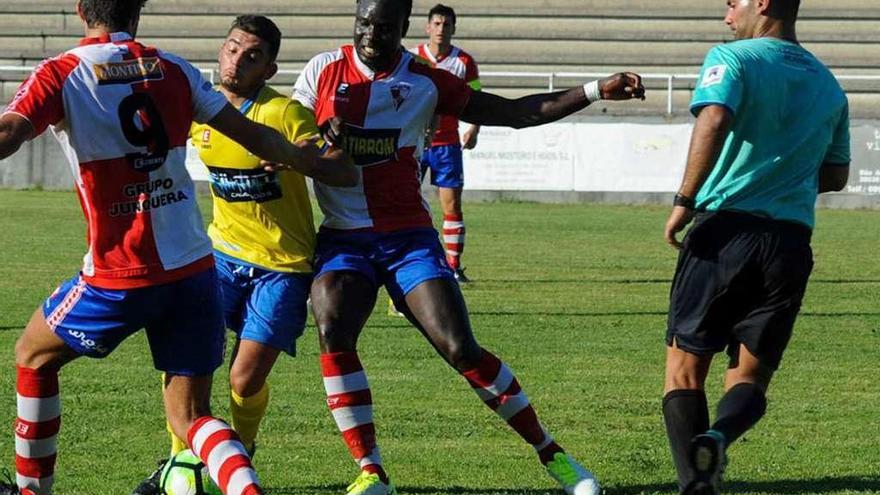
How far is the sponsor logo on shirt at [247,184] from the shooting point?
21.6 ft

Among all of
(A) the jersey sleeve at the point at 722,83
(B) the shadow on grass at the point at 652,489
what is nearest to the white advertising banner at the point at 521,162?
(B) the shadow on grass at the point at 652,489

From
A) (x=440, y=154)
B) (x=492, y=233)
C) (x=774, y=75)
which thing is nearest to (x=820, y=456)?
(x=774, y=75)

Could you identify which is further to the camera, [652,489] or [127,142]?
[652,489]

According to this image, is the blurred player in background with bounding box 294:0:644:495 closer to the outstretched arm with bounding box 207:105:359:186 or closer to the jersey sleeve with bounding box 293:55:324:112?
the jersey sleeve with bounding box 293:55:324:112

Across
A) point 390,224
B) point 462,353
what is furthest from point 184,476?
point 390,224

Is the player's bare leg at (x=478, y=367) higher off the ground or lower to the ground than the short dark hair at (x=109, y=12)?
lower

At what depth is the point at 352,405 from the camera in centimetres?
630

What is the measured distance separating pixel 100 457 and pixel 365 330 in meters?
4.27

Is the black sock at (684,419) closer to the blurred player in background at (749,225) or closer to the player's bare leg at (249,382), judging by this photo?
the blurred player in background at (749,225)

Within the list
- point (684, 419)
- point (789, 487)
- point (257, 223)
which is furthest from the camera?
point (257, 223)

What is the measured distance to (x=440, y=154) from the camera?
14.2m

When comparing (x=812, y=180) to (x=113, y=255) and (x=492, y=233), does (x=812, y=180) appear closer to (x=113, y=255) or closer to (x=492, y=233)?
(x=113, y=255)

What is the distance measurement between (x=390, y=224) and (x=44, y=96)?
206 cm

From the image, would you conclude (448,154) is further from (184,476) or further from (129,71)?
(129,71)
